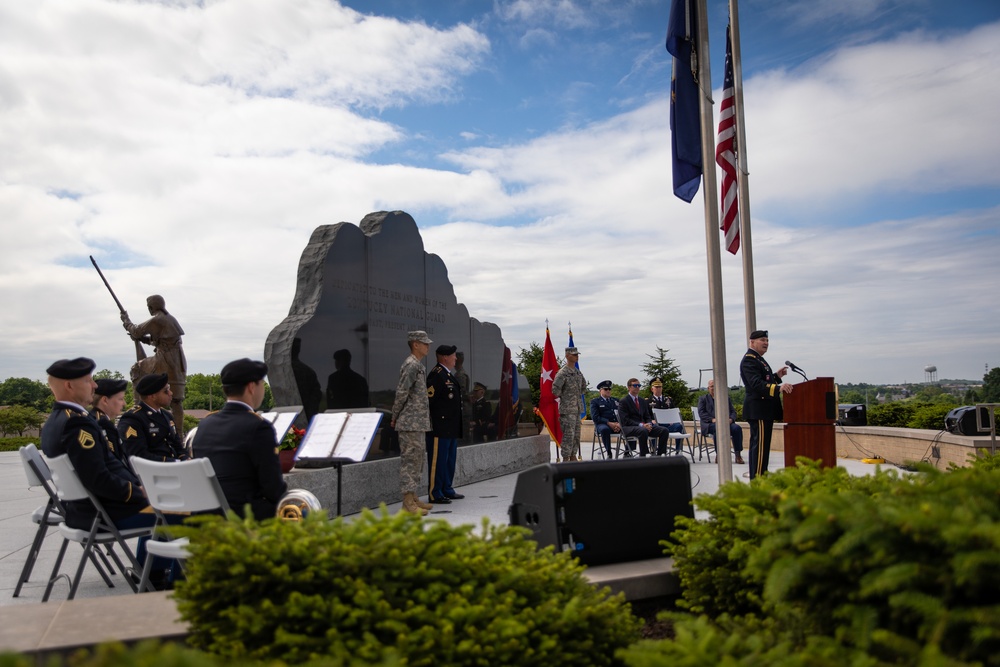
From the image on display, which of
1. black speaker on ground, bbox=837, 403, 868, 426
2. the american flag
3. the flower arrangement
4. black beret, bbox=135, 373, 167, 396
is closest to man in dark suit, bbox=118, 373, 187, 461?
black beret, bbox=135, 373, 167, 396

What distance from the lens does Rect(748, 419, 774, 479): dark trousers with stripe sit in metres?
8.49

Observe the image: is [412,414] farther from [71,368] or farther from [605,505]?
[605,505]

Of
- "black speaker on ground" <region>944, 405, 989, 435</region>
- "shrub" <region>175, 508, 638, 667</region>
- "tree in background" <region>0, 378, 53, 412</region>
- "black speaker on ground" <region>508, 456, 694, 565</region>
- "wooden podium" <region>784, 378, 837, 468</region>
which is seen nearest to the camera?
"shrub" <region>175, 508, 638, 667</region>

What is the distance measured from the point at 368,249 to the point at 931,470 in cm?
790

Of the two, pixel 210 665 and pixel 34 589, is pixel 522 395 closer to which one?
pixel 34 589

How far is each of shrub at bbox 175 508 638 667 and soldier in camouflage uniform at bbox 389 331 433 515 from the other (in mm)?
5900

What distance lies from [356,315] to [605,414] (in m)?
6.22

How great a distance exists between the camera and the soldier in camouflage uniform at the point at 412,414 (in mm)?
8438

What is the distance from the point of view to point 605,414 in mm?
13984

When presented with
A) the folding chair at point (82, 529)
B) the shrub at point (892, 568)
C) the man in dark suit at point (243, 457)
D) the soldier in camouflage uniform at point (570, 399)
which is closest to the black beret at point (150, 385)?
the folding chair at point (82, 529)

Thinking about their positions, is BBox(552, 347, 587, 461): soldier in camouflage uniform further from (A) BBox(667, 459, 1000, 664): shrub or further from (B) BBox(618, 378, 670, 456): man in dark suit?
(A) BBox(667, 459, 1000, 664): shrub

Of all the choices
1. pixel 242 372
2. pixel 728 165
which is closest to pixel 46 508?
pixel 242 372

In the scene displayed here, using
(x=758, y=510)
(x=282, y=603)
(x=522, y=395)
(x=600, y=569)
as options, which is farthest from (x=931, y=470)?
(x=522, y=395)

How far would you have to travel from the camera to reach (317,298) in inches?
336
